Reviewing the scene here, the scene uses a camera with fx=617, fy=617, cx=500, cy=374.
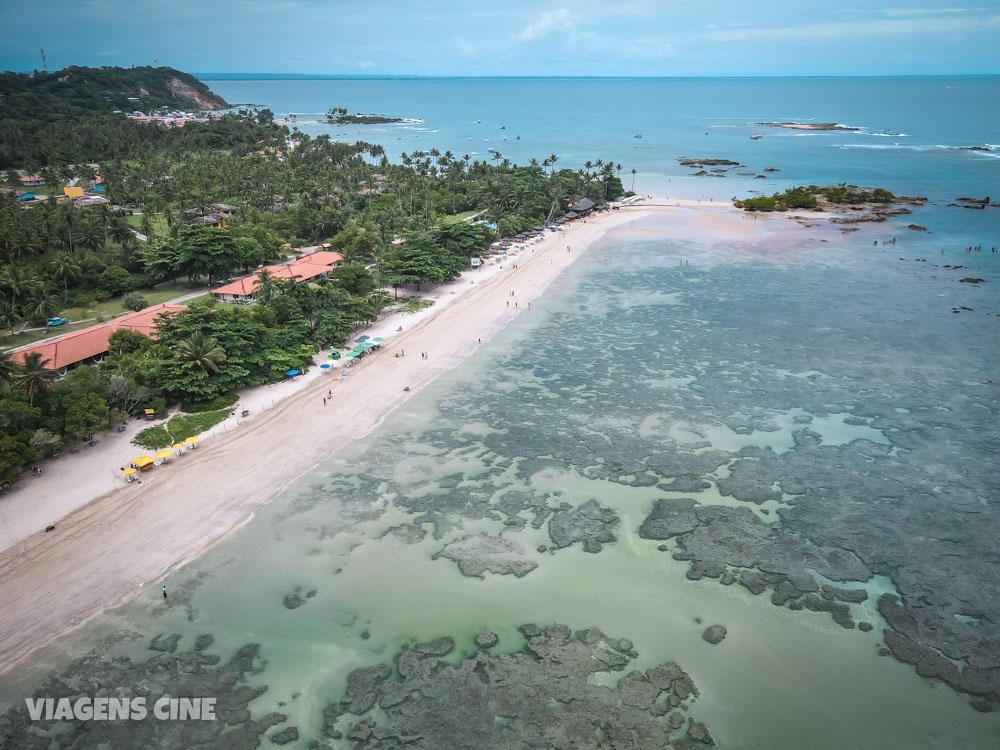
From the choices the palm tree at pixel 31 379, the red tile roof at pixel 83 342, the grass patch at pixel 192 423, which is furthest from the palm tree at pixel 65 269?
the grass patch at pixel 192 423

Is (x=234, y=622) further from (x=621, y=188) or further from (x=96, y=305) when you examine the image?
(x=621, y=188)

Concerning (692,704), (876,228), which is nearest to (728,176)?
(876,228)

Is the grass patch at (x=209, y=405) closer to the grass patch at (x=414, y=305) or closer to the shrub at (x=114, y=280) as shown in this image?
the grass patch at (x=414, y=305)

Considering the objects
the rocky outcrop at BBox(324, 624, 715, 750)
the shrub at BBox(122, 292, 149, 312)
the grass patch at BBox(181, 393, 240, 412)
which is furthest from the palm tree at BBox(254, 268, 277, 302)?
the rocky outcrop at BBox(324, 624, 715, 750)

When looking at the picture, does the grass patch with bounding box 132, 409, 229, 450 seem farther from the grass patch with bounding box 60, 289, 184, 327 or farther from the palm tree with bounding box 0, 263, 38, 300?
the palm tree with bounding box 0, 263, 38, 300

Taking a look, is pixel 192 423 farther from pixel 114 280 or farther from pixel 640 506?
pixel 114 280
